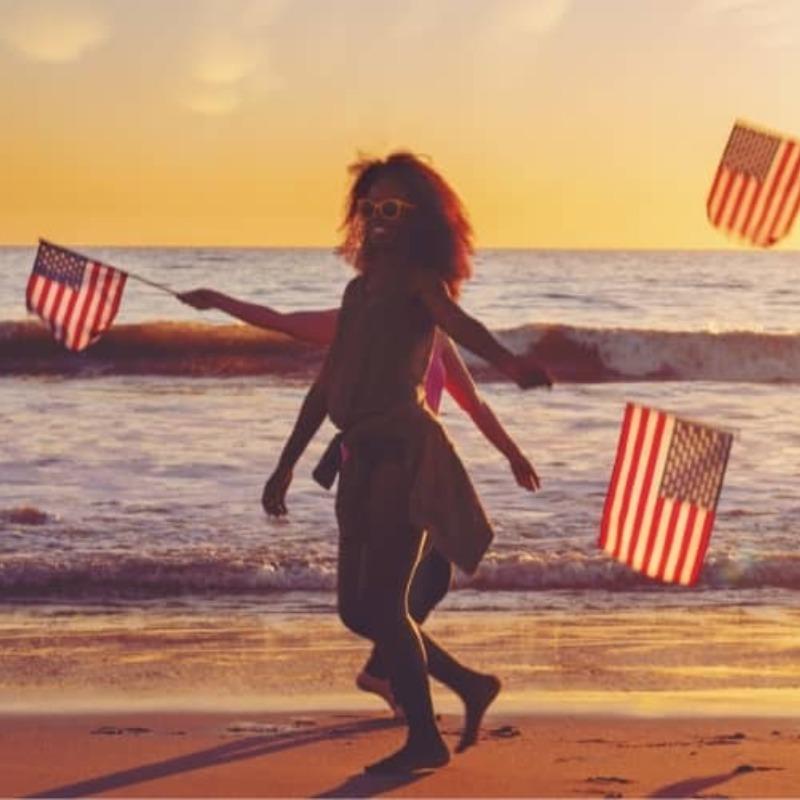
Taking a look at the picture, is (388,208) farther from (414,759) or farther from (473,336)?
(414,759)

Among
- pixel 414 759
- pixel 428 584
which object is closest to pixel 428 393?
pixel 428 584

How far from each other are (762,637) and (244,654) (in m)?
2.18

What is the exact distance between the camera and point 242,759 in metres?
6.33

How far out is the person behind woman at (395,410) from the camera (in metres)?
5.65

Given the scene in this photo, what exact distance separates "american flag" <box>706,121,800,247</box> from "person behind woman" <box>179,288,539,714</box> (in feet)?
3.30

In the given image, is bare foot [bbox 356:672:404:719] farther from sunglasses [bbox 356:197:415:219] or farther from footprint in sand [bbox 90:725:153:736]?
sunglasses [bbox 356:197:415:219]

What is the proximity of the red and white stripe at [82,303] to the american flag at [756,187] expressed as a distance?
6.24 feet

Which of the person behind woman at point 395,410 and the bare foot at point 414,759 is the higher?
the person behind woman at point 395,410

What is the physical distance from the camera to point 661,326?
Answer: 36188 millimetres

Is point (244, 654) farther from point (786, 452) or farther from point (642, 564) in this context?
point (786, 452)

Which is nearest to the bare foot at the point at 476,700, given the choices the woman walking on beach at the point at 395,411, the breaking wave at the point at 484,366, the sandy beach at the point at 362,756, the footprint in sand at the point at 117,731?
the sandy beach at the point at 362,756

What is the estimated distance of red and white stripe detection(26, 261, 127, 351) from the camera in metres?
6.85

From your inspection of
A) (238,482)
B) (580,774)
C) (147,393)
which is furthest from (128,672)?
(147,393)

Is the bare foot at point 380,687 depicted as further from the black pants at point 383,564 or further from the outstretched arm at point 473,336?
the outstretched arm at point 473,336
